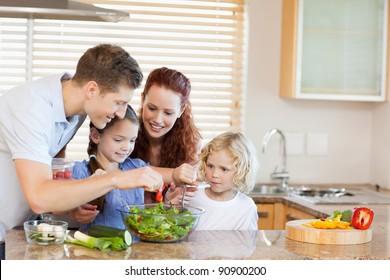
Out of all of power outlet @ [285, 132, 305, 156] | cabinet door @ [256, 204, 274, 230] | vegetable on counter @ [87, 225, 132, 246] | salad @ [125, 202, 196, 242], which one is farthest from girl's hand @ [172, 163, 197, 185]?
power outlet @ [285, 132, 305, 156]

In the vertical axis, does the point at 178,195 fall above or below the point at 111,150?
below

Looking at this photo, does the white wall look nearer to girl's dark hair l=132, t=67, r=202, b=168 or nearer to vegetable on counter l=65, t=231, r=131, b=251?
girl's dark hair l=132, t=67, r=202, b=168

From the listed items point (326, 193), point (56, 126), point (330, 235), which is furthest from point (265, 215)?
point (56, 126)

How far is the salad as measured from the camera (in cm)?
246

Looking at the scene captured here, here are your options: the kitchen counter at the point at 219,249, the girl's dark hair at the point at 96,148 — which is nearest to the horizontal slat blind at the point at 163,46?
the girl's dark hair at the point at 96,148

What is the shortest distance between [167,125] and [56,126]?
623 millimetres

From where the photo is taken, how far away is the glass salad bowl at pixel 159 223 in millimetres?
2467

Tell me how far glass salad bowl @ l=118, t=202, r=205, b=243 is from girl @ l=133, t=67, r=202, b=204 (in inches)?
19.4

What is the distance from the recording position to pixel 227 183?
305cm

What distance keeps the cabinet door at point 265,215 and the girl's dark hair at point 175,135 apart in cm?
104

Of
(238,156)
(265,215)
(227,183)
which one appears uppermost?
(238,156)

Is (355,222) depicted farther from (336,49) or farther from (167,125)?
(336,49)

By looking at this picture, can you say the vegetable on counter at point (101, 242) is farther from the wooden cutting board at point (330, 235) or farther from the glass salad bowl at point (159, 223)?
the wooden cutting board at point (330, 235)
